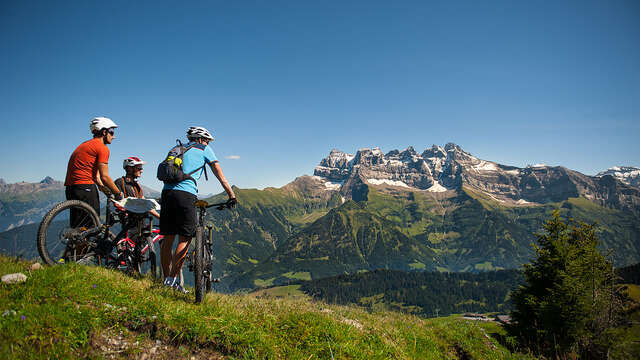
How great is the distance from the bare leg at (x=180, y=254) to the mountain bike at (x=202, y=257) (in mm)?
261

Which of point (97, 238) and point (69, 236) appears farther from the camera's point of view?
point (97, 238)

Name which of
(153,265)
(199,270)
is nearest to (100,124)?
(153,265)

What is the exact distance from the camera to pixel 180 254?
744 cm

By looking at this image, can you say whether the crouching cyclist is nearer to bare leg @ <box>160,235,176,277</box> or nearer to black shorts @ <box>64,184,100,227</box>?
black shorts @ <box>64,184,100,227</box>

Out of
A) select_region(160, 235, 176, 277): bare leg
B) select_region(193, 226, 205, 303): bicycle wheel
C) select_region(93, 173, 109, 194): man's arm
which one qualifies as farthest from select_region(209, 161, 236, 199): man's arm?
select_region(93, 173, 109, 194): man's arm

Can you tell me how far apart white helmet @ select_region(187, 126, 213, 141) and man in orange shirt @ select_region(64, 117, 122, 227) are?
8.56 feet

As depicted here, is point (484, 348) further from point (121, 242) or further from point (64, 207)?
point (64, 207)

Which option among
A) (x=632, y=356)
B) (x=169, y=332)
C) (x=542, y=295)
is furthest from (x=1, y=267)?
(x=542, y=295)

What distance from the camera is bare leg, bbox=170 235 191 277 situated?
7312 millimetres

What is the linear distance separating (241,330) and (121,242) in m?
5.80

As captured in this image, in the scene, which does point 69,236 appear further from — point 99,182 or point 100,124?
point 100,124

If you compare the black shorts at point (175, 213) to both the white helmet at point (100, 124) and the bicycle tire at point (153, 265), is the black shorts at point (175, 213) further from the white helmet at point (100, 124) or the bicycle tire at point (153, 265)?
the white helmet at point (100, 124)

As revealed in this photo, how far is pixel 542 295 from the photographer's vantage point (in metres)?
25.5

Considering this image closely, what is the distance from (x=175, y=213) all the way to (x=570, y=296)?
27735 millimetres
